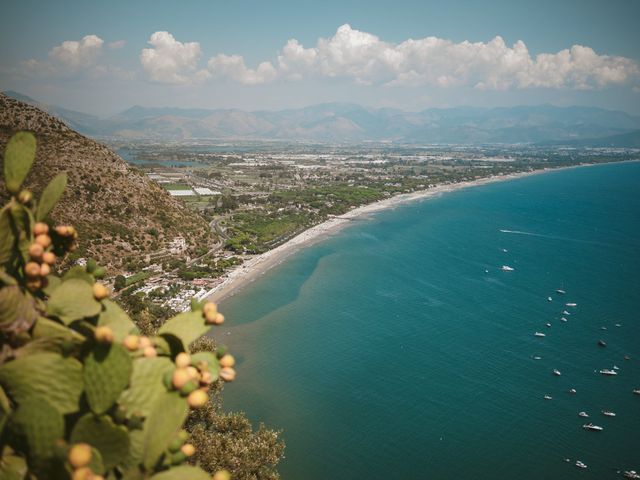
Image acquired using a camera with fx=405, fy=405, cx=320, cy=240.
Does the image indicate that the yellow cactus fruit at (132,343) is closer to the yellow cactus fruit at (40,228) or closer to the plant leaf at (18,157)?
the yellow cactus fruit at (40,228)

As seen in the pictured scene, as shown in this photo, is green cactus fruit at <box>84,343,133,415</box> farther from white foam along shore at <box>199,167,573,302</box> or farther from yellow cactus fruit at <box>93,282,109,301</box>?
white foam along shore at <box>199,167,573,302</box>

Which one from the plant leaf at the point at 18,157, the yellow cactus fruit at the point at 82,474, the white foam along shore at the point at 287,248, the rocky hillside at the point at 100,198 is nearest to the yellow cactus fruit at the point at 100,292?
the plant leaf at the point at 18,157

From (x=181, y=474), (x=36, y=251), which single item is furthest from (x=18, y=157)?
(x=181, y=474)

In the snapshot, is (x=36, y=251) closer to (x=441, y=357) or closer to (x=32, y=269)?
(x=32, y=269)

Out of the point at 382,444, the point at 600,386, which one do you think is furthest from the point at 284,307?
the point at 600,386

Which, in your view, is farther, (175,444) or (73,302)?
(73,302)

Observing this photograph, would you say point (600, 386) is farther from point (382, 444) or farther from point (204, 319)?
point (204, 319)
